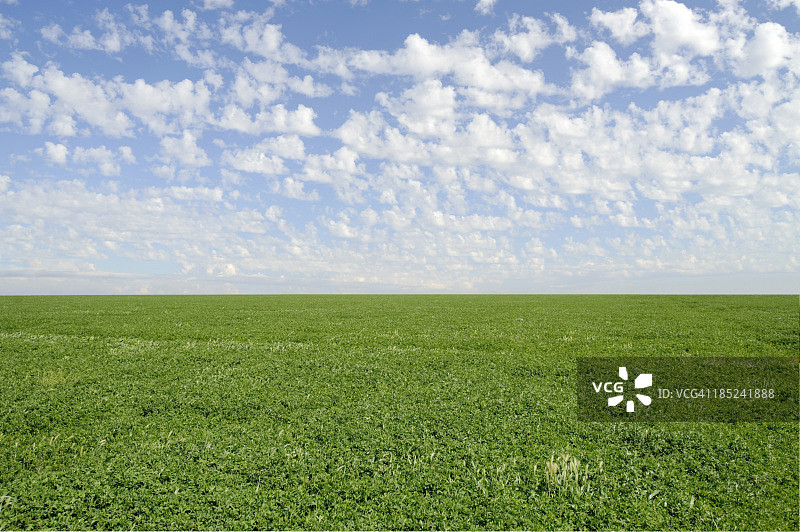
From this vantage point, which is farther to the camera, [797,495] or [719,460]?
[719,460]

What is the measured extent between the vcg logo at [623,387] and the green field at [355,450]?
0.82m

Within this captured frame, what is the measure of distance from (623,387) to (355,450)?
22.6 feet

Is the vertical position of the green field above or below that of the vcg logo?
below

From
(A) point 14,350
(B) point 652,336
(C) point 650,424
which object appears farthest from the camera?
(B) point 652,336

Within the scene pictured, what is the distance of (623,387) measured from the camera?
11.0 meters

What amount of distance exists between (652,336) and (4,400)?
20.2 metres

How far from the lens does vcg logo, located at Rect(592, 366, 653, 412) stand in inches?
396

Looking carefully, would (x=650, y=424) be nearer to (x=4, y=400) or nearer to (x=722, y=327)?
(x=4, y=400)

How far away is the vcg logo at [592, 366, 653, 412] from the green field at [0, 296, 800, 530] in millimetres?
821

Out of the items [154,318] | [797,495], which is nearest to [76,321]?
[154,318]

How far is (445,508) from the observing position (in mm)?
6293

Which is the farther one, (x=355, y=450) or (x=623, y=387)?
(x=623, y=387)

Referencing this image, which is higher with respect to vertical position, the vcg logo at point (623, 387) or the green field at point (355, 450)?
the vcg logo at point (623, 387)

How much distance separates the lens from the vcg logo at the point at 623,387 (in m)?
10.1
